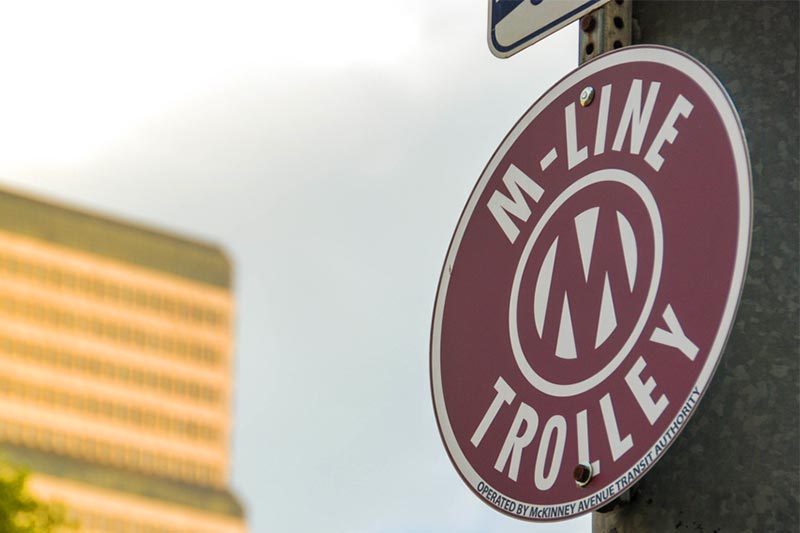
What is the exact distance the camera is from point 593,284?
75.7 inches

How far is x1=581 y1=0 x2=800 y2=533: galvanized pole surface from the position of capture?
175 centimetres

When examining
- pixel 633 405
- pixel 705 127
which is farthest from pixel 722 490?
pixel 705 127

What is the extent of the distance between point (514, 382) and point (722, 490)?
0.33 meters

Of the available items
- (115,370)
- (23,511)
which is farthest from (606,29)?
(115,370)

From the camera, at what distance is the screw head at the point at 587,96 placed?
2.02 metres

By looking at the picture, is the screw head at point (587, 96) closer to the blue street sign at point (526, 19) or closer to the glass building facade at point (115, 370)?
the blue street sign at point (526, 19)

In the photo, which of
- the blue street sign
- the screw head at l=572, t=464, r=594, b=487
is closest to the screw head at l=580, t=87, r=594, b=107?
the blue street sign

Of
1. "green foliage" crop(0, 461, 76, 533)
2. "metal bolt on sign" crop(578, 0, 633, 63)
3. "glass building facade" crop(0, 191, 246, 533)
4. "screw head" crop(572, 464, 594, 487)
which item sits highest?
"glass building facade" crop(0, 191, 246, 533)

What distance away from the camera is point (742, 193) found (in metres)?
1.75

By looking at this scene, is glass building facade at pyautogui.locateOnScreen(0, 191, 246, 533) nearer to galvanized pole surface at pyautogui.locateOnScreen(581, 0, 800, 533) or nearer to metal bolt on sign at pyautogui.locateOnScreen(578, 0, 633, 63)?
metal bolt on sign at pyautogui.locateOnScreen(578, 0, 633, 63)

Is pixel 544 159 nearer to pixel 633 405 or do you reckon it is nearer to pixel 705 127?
pixel 705 127

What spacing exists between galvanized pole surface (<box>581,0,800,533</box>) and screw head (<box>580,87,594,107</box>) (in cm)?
15

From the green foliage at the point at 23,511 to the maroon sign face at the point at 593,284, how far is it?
1321 cm

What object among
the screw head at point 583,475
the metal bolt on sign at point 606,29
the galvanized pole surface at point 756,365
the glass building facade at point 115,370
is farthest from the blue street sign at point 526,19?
the glass building facade at point 115,370
